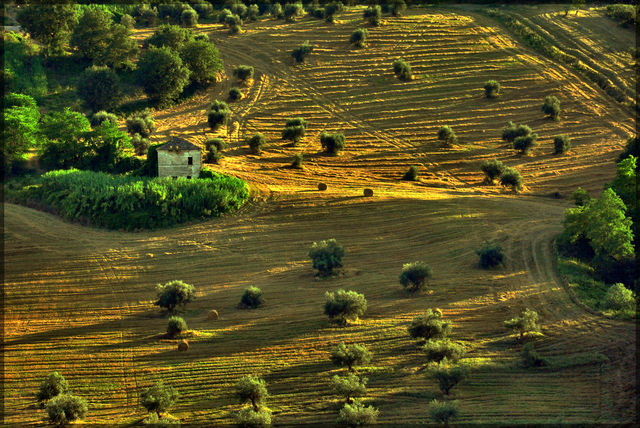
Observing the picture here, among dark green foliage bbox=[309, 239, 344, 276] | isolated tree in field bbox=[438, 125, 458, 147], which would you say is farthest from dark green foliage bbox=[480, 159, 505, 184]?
dark green foliage bbox=[309, 239, 344, 276]

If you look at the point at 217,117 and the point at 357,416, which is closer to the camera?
the point at 357,416

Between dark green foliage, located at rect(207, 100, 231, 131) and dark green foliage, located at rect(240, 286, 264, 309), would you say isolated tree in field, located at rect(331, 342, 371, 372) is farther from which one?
dark green foliage, located at rect(207, 100, 231, 131)

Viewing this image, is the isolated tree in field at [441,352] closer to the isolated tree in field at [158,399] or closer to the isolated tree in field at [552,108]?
the isolated tree in field at [158,399]

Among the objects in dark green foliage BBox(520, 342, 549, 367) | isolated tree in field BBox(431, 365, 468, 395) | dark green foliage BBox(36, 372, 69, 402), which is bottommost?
dark green foliage BBox(36, 372, 69, 402)

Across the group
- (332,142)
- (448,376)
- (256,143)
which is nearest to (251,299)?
(448,376)

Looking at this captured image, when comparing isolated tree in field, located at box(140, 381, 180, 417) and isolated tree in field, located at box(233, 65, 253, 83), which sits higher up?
isolated tree in field, located at box(233, 65, 253, 83)

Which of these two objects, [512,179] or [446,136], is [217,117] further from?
[512,179]

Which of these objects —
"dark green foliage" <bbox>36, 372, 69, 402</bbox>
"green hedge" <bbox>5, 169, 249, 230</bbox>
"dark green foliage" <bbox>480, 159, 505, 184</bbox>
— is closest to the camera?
"dark green foliage" <bbox>36, 372, 69, 402</bbox>
